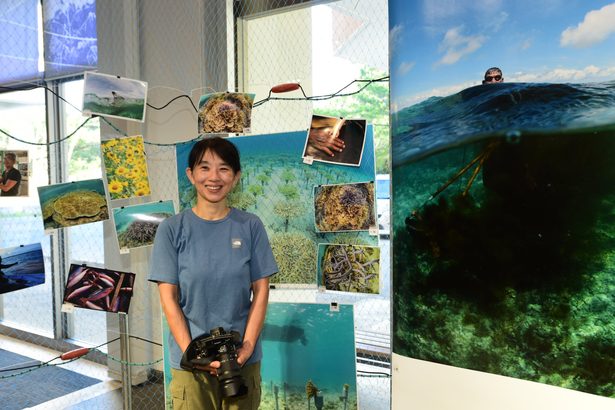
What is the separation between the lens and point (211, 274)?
140 cm

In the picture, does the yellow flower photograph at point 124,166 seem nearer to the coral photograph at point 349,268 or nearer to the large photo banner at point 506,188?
the coral photograph at point 349,268

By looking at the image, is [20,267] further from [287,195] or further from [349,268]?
[349,268]

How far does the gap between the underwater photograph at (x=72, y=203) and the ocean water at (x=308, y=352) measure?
32.8 inches

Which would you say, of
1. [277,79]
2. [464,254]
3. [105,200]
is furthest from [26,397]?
[464,254]

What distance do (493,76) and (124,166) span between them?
58.0 inches

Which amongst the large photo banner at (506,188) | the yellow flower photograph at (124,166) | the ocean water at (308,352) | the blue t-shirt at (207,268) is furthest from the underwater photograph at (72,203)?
the large photo banner at (506,188)

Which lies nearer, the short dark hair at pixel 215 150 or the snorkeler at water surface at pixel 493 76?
the snorkeler at water surface at pixel 493 76

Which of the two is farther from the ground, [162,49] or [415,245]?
[162,49]

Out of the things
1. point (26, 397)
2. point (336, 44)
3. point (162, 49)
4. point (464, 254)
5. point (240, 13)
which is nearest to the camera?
point (464, 254)

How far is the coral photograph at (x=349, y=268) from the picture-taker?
1689 mm

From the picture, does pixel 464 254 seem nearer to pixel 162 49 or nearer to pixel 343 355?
pixel 343 355

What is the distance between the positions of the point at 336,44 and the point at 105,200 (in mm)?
1146

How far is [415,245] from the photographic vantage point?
4.03ft

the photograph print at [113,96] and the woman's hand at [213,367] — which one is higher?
the photograph print at [113,96]
